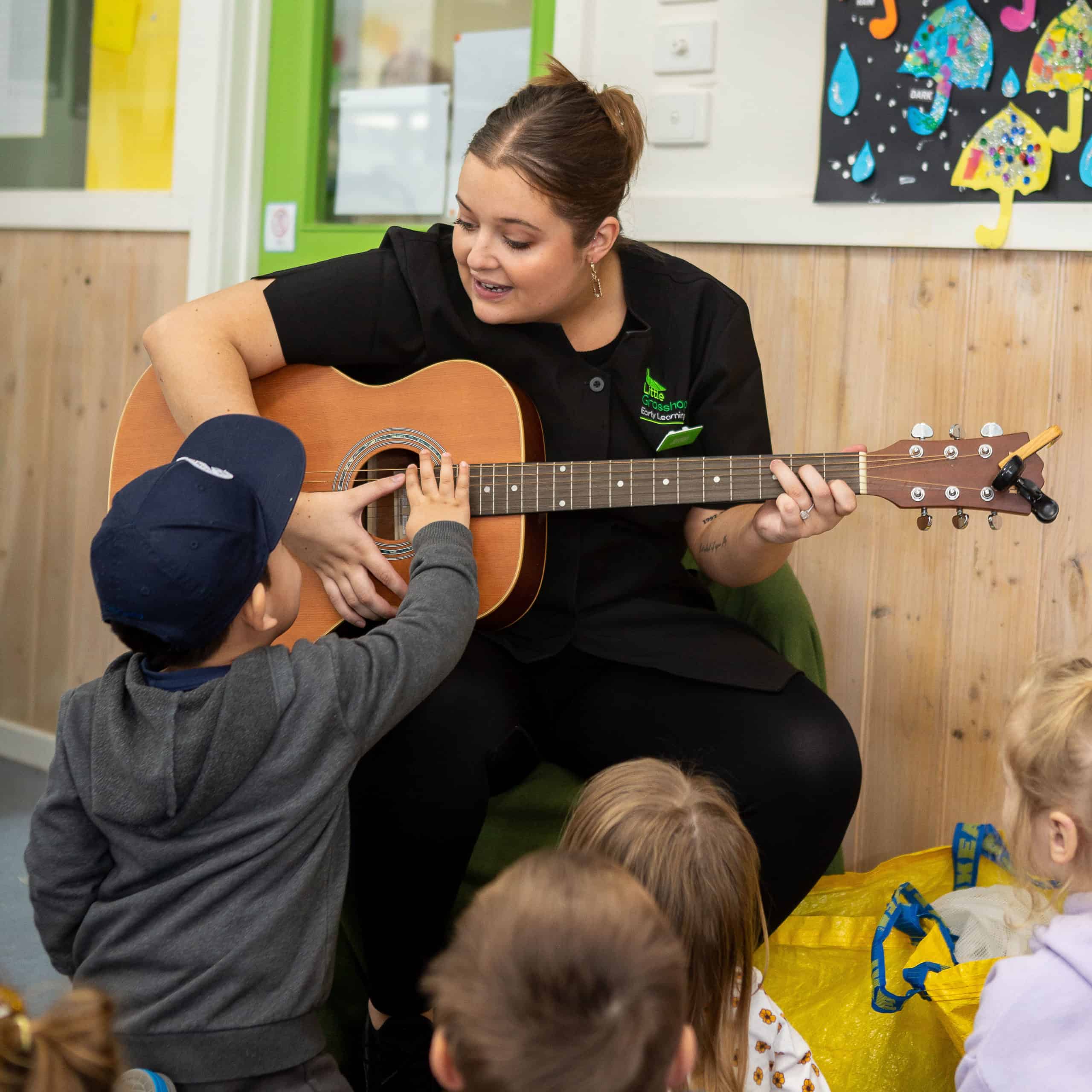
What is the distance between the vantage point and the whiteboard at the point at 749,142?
6.50 ft

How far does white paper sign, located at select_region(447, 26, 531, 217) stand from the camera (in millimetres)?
2471

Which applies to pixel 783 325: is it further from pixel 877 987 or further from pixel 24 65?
pixel 24 65

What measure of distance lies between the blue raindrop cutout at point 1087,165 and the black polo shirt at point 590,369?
24.5 inches

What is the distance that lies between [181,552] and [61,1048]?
460 mm

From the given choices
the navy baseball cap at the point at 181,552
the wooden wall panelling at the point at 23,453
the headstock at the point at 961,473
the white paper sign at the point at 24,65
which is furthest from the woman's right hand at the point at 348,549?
the white paper sign at the point at 24,65

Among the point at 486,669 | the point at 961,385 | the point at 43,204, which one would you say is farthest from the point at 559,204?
the point at 43,204

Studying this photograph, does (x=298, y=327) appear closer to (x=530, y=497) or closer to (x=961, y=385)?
(x=530, y=497)

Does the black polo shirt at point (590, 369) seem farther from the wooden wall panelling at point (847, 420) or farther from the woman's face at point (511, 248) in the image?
the wooden wall panelling at point (847, 420)

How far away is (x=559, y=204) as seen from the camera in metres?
1.56

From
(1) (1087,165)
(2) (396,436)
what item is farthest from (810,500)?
(1) (1087,165)

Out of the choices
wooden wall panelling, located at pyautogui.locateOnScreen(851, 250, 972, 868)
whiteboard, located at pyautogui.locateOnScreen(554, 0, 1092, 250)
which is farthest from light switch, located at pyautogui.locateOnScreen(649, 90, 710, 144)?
wooden wall panelling, located at pyautogui.locateOnScreen(851, 250, 972, 868)

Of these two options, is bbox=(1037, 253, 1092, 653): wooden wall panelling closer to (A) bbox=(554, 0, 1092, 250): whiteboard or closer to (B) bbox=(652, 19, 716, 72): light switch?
(A) bbox=(554, 0, 1092, 250): whiteboard

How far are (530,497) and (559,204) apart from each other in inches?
15.6

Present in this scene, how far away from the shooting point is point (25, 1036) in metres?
0.76
